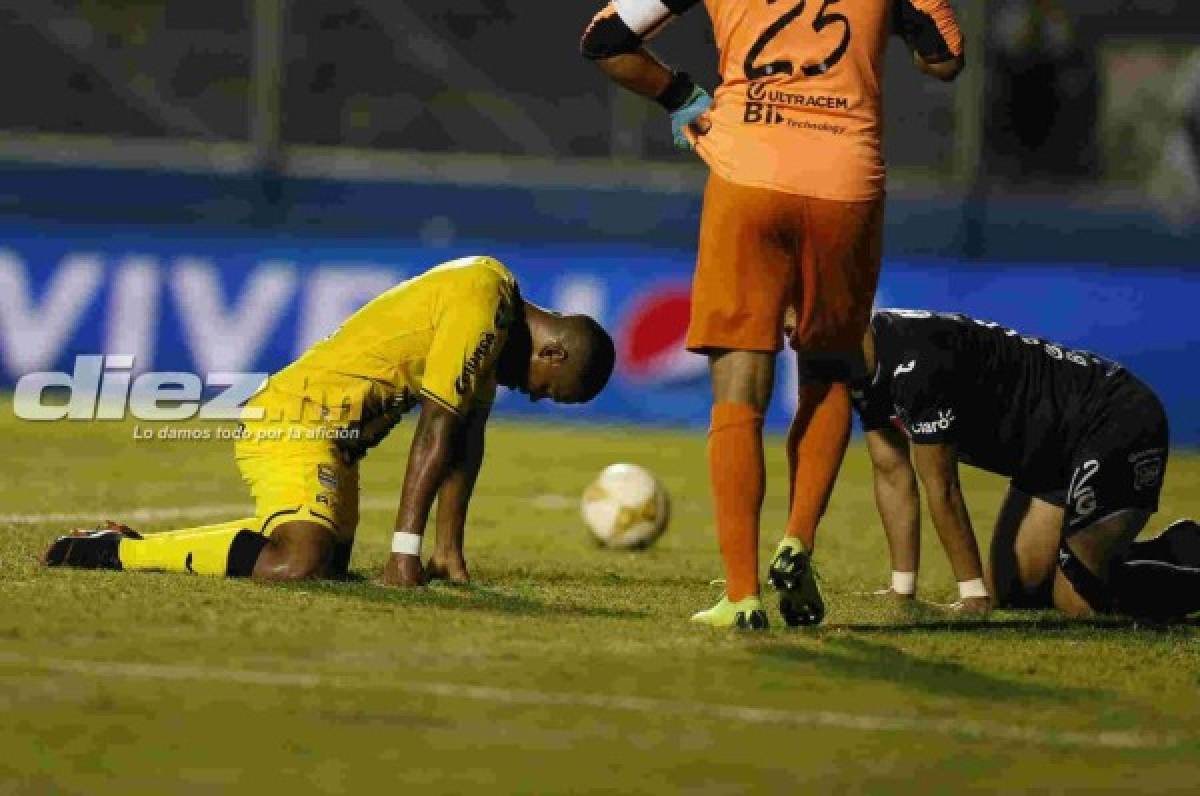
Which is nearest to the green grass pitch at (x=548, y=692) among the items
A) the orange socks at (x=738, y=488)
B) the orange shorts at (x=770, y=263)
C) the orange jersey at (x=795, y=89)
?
the orange socks at (x=738, y=488)

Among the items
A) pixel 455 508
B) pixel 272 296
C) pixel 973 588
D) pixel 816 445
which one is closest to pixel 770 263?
pixel 816 445

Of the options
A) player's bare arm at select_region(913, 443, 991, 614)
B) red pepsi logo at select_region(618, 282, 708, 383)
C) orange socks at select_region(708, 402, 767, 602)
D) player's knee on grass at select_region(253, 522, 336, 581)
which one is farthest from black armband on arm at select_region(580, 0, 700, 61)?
red pepsi logo at select_region(618, 282, 708, 383)

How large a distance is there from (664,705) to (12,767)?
5.62 feet

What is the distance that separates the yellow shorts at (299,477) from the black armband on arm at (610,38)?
210cm

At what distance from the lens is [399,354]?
863 cm

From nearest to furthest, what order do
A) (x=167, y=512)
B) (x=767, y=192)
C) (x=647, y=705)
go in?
(x=647, y=705) < (x=767, y=192) < (x=167, y=512)

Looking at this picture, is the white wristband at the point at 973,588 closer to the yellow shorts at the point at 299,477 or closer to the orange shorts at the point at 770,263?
the orange shorts at the point at 770,263

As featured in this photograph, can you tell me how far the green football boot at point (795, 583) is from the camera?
23.4 ft

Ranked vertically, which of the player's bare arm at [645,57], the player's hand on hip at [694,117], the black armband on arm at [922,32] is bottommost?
the player's hand on hip at [694,117]

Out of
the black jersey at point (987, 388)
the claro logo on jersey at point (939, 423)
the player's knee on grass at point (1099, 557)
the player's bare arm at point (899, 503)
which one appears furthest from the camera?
the player's bare arm at point (899, 503)

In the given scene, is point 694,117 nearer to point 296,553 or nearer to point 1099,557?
point 296,553

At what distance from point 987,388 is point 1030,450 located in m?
0.37

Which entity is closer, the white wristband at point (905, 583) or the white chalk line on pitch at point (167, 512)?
the white wristband at point (905, 583)

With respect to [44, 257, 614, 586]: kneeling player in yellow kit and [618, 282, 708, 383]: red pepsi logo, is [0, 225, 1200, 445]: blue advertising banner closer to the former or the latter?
[618, 282, 708, 383]: red pepsi logo
